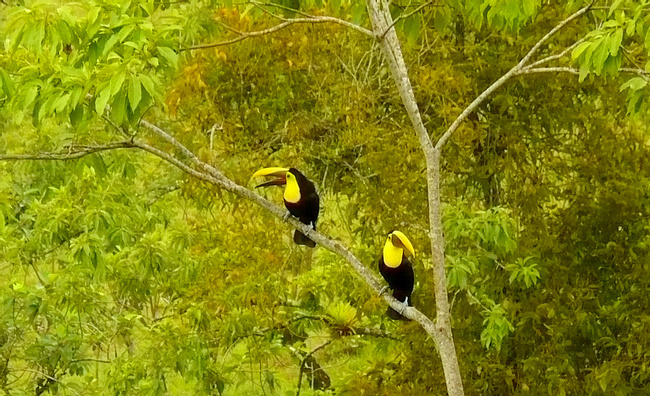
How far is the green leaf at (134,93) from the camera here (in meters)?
2.13

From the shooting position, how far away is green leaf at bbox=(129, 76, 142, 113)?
6.98 feet

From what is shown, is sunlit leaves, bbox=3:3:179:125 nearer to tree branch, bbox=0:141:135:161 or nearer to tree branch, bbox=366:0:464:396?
tree branch, bbox=0:141:135:161

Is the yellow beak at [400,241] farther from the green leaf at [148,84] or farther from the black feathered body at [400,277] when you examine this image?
the green leaf at [148,84]

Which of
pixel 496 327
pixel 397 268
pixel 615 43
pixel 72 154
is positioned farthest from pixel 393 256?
pixel 615 43

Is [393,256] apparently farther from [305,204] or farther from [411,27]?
[411,27]

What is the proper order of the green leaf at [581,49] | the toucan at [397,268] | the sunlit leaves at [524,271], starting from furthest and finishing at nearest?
1. the sunlit leaves at [524,271]
2. the toucan at [397,268]
3. the green leaf at [581,49]

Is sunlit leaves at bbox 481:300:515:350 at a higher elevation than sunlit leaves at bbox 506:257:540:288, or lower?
lower

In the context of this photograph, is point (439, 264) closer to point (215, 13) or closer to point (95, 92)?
point (95, 92)

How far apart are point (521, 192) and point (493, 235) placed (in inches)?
33.1

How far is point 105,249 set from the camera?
14.7 feet

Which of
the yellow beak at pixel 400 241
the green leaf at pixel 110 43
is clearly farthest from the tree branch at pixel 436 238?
the green leaf at pixel 110 43

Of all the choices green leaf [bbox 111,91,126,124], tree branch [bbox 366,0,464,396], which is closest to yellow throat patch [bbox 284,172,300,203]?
tree branch [bbox 366,0,464,396]

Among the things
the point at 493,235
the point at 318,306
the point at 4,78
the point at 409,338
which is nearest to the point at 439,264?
the point at 493,235

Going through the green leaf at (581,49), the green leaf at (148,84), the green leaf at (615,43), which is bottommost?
the green leaf at (148,84)
